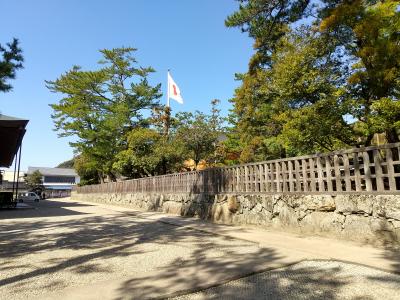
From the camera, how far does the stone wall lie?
6.56 metres

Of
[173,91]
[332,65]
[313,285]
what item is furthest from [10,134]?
[313,285]

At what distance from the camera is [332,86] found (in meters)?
11.6

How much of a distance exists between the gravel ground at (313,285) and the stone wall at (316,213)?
6.59 feet

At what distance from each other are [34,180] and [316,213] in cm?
6911

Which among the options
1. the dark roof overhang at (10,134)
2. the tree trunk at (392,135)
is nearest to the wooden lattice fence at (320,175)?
the tree trunk at (392,135)

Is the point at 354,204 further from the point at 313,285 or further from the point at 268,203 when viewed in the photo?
the point at 313,285

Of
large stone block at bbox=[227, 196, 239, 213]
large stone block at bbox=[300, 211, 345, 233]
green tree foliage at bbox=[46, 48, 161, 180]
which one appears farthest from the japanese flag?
large stone block at bbox=[300, 211, 345, 233]

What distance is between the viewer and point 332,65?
11.9m

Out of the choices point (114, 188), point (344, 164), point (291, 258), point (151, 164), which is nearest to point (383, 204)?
point (344, 164)

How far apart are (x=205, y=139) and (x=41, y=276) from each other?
18638 mm

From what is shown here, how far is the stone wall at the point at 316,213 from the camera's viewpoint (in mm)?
6562

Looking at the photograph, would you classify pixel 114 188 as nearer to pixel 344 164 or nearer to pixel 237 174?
pixel 237 174

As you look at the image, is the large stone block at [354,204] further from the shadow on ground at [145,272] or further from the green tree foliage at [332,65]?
the green tree foliage at [332,65]

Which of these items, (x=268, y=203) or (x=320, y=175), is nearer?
(x=320, y=175)
